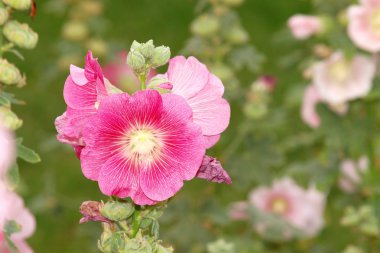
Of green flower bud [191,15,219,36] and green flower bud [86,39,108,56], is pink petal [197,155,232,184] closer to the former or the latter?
green flower bud [191,15,219,36]

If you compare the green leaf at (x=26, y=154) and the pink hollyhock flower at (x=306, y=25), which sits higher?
the pink hollyhock flower at (x=306, y=25)

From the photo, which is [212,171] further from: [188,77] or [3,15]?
[3,15]

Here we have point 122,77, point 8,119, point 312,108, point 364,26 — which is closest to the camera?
point 8,119

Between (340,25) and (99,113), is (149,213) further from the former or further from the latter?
(340,25)

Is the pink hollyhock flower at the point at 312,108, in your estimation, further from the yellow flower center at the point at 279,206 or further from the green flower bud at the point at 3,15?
the green flower bud at the point at 3,15

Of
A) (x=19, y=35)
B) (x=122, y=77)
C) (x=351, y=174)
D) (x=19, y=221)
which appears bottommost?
(x=19, y=221)

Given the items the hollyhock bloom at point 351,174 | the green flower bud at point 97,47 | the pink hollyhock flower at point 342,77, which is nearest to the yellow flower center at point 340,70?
the pink hollyhock flower at point 342,77

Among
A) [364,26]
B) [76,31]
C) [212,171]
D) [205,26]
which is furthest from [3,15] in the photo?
[76,31]
